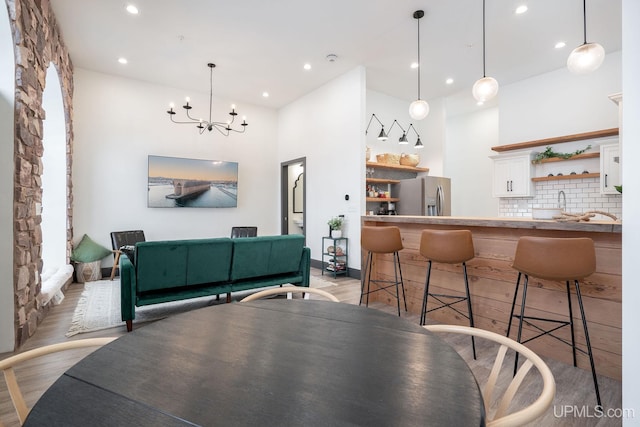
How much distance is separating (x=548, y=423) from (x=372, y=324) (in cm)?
141

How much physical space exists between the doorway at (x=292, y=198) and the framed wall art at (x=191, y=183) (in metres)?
1.09

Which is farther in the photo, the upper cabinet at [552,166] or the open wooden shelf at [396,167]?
the open wooden shelf at [396,167]

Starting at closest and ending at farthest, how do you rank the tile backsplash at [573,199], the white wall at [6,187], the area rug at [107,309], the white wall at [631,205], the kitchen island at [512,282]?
1. the white wall at [631,205]
2. the kitchen island at [512,282]
3. the white wall at [6,187]
4. the area rug at [107,309]
5. the tile backsplash at [573,199]

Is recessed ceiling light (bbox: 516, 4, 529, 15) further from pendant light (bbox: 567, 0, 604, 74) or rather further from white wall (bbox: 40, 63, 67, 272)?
white wall (bbox: 40, 63, 67, 272)

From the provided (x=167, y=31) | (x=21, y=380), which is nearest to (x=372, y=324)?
(x=21, y=380)

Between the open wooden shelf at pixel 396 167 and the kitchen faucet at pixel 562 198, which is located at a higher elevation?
the open wooden shelf at pixel 396 167

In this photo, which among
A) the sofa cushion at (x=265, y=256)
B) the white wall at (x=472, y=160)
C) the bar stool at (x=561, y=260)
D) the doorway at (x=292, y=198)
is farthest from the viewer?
the white wall at (x=472, y=160)

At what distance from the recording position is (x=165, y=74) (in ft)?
17.9

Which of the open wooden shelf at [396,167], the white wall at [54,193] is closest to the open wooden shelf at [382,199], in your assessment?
the open wooden shelf at [396,167]

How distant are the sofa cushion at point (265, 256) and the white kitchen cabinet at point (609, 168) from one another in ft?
13.8

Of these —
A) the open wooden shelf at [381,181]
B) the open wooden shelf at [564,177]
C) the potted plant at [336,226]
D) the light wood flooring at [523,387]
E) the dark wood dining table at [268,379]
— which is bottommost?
the light wood flooring at [523,387]

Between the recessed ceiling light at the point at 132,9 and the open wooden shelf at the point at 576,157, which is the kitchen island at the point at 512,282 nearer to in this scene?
the open wooden shelf at the point at 576,157

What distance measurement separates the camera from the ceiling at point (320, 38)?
144 inches

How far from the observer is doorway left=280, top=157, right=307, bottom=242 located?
6.66 metres
